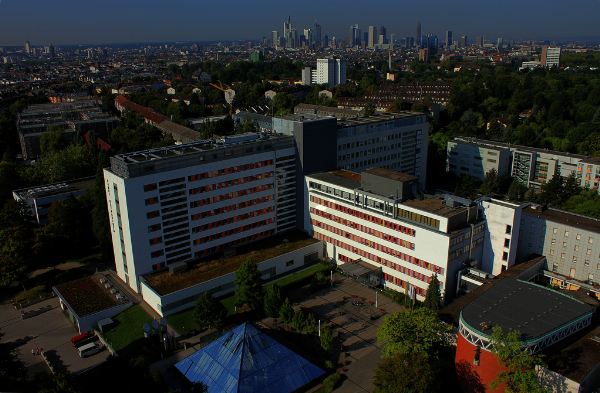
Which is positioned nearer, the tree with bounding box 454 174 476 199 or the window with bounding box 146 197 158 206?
the window with bounding box 146 197 158 206

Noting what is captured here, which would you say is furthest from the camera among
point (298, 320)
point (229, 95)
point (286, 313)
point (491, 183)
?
point (229, 95)

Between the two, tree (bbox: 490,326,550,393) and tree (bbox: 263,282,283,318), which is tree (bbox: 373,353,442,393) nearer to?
tree (bbox: 490,326,550,393)

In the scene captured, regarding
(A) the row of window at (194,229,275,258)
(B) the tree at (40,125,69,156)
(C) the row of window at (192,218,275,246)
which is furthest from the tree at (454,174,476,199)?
(B) the tree at (40,125,69,156)

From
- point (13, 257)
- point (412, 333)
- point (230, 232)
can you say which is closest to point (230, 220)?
point (230, 232)

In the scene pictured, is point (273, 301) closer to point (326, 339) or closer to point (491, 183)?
point (326, 339)

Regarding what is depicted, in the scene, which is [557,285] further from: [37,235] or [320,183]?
[37,235]

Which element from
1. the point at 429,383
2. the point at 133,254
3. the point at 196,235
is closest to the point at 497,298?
the point at 429,383
